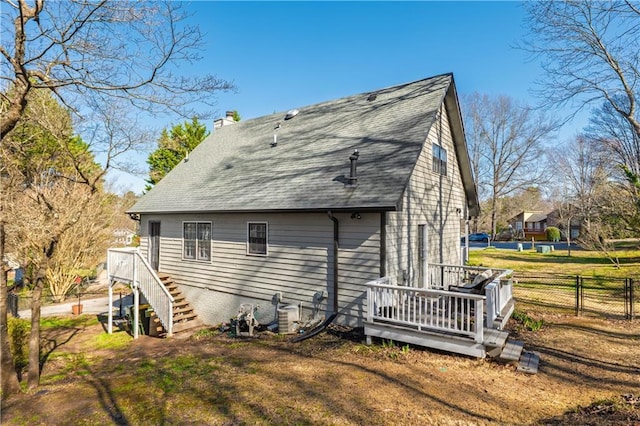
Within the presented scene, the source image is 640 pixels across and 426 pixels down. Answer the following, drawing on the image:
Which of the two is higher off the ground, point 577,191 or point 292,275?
point 577,191

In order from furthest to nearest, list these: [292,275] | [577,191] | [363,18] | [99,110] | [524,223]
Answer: [524,223] < [577,191] < [363,18] < [292,275] < [99,110]

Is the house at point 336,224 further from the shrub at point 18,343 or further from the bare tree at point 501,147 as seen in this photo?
the bare tree at point 501,147

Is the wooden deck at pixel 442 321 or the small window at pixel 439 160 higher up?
the small window at pixel 439 160

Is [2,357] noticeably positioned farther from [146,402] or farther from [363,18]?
[363,18]

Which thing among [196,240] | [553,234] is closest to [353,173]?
[196,240]

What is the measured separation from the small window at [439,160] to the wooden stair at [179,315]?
9.35m

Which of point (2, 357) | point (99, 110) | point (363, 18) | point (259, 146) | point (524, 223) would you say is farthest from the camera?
point (524, 223)

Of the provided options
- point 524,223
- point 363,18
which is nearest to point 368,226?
point 363,18

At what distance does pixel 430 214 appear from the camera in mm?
10414

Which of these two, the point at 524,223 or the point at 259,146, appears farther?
the point at 524,223

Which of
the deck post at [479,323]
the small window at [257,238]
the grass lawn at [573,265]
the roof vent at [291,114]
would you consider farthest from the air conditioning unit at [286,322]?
the grass lawn at [573,265]

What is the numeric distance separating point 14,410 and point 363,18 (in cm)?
1364

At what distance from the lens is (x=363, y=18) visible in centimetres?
1177

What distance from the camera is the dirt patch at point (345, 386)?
4.46 metres
